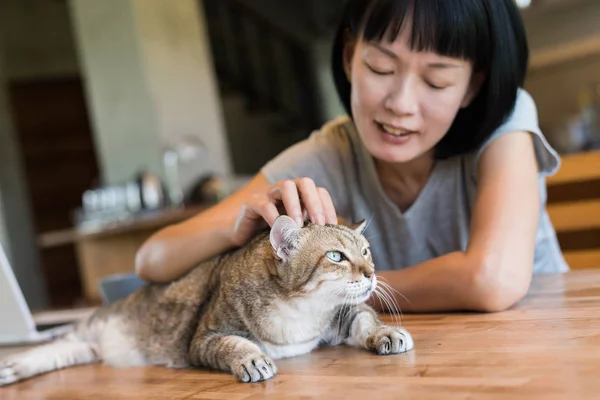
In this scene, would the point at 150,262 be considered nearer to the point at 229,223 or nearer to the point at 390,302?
the point at 229,223

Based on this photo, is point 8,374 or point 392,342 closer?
point 392,342

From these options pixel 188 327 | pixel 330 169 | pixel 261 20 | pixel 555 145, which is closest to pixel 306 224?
pixel 188 327

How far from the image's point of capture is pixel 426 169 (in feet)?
4.57

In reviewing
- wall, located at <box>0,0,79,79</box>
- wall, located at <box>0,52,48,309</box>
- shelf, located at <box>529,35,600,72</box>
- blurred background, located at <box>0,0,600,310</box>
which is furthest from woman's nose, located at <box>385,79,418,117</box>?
wall, located at <box>0,0,79,79</box>

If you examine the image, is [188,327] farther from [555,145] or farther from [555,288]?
[555,145]

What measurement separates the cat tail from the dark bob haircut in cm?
80

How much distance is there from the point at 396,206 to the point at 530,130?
310mm

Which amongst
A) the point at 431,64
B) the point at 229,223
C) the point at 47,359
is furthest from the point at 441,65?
the point at 47,359

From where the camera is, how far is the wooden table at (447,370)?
24.3 inches

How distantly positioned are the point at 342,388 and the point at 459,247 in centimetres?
72

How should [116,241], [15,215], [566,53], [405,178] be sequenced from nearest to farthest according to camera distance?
[405,178]
[116,241]
[566,53]
[15,215]

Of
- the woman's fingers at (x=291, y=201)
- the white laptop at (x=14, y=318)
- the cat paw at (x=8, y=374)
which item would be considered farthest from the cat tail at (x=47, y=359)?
the woman's fingers at (x=291, y=201)

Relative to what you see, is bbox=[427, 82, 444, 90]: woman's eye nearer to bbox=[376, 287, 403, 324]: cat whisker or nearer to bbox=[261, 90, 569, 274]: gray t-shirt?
bbox=[261, 90, 569, 274]: gray t-shirt

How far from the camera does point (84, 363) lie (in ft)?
3.95
